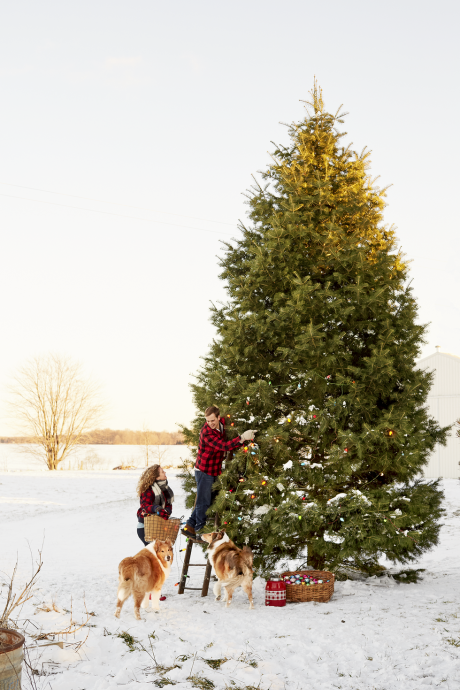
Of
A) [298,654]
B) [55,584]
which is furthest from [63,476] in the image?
[298,654]

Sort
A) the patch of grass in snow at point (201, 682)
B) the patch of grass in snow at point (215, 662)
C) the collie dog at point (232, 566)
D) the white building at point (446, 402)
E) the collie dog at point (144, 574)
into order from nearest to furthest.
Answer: the patch of grass in snow at point (201, 682) < the patch of grass in snow at point (215, 662) < the collie dog at point (144, 574) < the collie dog at point (232, 566) < the white building at point (446, 402)

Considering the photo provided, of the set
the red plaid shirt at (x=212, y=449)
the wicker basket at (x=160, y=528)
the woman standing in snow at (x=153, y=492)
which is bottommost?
the wicker basket at (x=160, y=528)

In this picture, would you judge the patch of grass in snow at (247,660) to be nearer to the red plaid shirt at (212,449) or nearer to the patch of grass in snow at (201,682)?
the patch of grass in snow at (201,682)

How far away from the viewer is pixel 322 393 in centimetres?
730

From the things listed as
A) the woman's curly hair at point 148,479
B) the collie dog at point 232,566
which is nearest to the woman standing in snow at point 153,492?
the woman's curly hair at point 148,479

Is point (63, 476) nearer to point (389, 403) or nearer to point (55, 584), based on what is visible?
point (55, 584)

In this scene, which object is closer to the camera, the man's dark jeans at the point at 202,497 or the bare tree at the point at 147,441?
the man's dark jeans at the point at 202,497

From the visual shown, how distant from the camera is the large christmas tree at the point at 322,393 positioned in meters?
6.79

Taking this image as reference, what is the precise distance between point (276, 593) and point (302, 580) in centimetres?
39

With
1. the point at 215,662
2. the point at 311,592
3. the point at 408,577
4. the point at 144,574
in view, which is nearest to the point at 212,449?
the point at 144,574

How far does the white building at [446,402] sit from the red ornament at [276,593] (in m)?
20.7

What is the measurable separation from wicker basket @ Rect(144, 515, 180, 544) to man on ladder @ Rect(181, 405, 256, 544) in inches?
24.1

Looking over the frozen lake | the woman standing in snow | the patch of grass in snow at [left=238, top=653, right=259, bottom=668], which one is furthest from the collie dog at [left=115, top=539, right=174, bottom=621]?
the frozen lake

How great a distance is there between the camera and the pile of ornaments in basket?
6.74 meters
